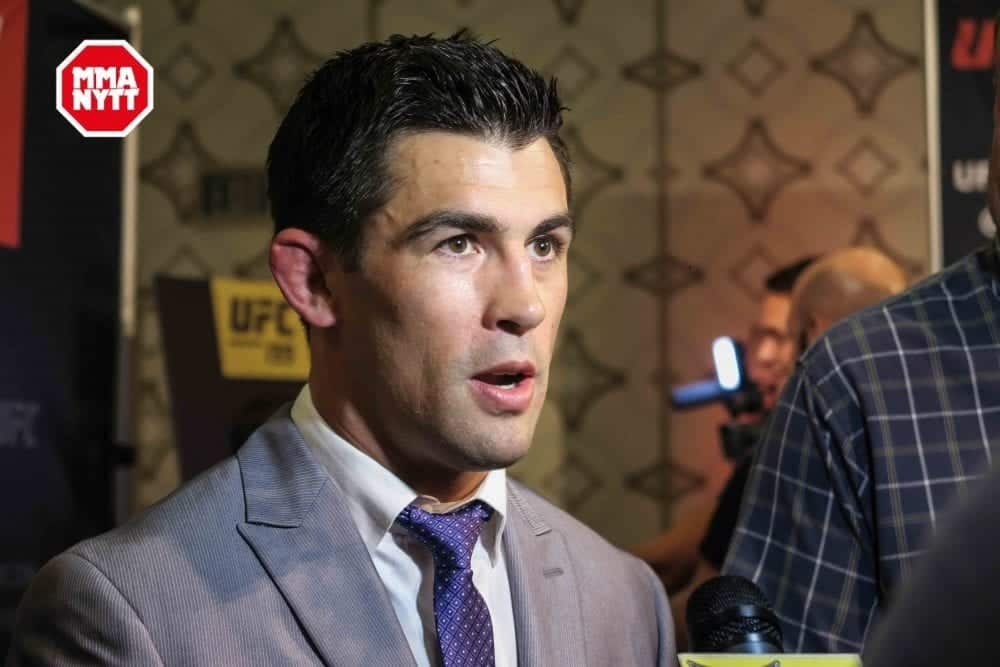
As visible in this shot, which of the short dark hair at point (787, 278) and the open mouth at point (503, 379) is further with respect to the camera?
the short dark hair at point (787, 278)

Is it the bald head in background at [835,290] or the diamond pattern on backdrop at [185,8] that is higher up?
the diamond pattern on backdrop at [185,8]

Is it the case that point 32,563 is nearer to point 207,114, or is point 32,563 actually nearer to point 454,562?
point 454,562

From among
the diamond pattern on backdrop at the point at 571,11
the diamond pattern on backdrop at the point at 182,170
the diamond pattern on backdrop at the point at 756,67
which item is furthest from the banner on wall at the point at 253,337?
the diamond pattern on backdrop at the point at 756,67

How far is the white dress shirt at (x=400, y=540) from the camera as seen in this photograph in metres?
1.18

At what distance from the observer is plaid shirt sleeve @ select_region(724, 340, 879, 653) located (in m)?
1.38

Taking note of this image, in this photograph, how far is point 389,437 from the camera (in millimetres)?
1193

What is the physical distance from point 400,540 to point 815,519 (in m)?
0.48

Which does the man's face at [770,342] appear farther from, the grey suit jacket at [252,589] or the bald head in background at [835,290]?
the grey suit jacket at [252,589]

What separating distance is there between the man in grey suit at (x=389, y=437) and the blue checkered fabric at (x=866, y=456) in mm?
225

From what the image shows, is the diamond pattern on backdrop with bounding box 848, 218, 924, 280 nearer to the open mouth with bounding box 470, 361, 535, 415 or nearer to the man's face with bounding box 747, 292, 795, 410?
the man's face with bounding box 747, 292, 795, 410

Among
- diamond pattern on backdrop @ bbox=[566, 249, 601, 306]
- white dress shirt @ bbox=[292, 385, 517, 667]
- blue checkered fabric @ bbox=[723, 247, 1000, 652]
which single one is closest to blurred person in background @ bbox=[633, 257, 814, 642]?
diamond pattern on backdrop @ bbox=[566, 249, 601, 306]

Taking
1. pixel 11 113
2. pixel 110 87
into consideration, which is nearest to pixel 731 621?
pixel 110 87

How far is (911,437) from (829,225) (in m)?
2.35

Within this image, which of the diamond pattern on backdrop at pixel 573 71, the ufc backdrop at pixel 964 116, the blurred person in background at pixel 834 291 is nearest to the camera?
the ufc backdrop at pixel 964 116
